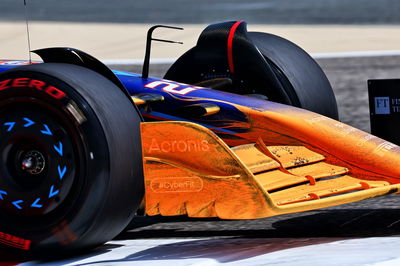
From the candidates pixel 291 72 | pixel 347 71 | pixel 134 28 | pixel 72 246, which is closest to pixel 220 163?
pixel 72 246

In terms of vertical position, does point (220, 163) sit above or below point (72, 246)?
above

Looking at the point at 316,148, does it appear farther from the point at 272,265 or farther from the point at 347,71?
the point at 347,71

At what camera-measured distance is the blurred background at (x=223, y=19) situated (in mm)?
12242

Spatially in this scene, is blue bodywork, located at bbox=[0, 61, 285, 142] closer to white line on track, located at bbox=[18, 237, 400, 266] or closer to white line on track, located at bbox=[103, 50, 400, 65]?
white line on track, located at bbox=[18, 237, 400, 266]

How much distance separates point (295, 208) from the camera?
12.6ft

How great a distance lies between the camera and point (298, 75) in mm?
5531

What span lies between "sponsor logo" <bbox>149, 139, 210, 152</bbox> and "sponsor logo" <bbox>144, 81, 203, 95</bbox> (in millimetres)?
1028

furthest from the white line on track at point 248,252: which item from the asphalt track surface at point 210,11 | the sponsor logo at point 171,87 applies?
the asphalt track surface at point 210,11

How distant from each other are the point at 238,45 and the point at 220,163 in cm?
179

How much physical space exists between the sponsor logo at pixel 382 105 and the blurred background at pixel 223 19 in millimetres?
3192

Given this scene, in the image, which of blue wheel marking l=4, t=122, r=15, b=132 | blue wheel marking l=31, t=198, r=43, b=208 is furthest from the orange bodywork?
blue wheel marking l=4, t=122, r=15, b=132

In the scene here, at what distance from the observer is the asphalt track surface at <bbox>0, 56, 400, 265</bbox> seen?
399cm

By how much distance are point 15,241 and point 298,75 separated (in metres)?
2.24

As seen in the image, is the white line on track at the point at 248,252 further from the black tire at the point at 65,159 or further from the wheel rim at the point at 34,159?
the wheel rim at the point at 34,159
